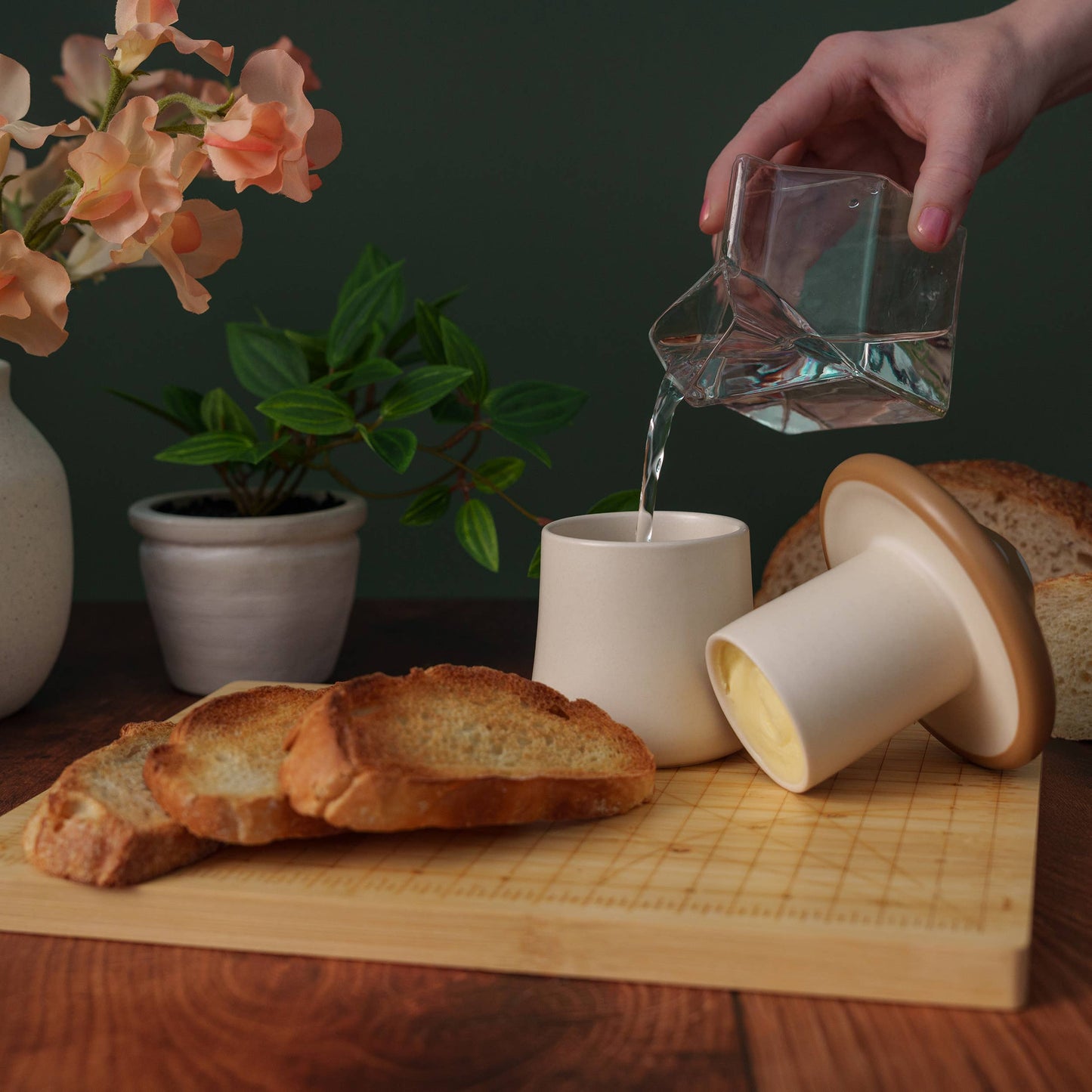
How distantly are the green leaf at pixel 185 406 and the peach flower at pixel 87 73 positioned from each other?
0.98 ft

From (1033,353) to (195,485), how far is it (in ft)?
4.19

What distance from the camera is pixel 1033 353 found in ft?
5.53

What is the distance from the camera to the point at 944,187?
3.13 ft

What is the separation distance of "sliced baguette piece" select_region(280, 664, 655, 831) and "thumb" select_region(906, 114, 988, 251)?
47 centimetres

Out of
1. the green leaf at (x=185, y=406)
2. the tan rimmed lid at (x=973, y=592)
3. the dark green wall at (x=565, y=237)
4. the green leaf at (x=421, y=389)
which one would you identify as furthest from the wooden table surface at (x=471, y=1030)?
the dark green wall at (x=565, y=237)

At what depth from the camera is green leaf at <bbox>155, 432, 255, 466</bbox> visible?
117cm

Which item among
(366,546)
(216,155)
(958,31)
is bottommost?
(366,546)

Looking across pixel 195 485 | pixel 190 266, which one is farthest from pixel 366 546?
pixel 190 266

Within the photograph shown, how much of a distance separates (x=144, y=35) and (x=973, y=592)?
73 cm

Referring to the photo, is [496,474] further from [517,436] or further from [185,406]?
[185,406]

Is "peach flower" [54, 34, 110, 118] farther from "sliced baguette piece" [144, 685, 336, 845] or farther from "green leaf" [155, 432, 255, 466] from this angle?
"sliced baguette piece" [144, 685, 336, 845]

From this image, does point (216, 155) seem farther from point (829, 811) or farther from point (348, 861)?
point (829, 811)

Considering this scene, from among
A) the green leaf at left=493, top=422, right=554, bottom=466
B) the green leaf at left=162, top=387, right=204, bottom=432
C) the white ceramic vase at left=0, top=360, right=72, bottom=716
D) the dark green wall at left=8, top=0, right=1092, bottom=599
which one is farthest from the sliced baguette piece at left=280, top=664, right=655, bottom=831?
the dark green wall at left=8, top=0, right=1092, bottom=599

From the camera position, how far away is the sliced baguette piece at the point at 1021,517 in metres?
1.32
